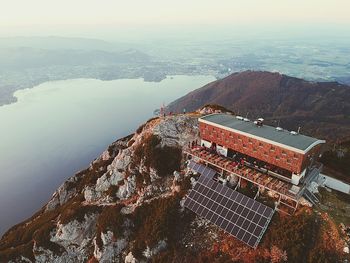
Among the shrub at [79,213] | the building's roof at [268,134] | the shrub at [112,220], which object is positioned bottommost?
the shrub at [79,213]

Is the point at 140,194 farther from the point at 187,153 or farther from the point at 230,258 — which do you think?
the point at 230,258

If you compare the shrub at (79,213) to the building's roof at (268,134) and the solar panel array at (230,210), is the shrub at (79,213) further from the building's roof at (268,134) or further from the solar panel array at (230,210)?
the building's roof at (268,134)

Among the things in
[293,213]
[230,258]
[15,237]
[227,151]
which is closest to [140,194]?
[227,151]

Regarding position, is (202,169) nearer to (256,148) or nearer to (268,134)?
(256,148)

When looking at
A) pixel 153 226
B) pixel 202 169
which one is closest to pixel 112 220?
pixel 153 226

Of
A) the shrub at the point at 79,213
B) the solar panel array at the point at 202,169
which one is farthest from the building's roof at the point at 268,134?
the shrub at the point at 79,213

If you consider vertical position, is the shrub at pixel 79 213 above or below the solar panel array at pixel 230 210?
below

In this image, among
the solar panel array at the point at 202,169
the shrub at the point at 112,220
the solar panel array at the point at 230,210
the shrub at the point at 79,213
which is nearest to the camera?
the solar panel array at the point at 230,210
